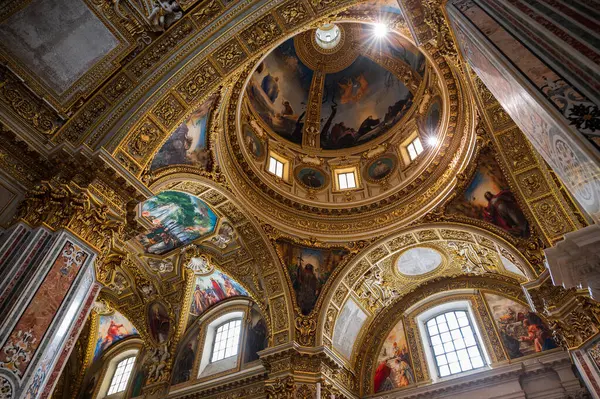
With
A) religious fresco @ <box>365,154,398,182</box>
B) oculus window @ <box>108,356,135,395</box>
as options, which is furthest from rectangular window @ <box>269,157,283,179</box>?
oculus window @ <box>108,356,135,395</box>

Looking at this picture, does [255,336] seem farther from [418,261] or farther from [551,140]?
[551,140]

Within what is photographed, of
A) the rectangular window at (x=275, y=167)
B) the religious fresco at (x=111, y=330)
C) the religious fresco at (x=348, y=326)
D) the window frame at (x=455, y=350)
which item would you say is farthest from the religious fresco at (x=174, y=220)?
the window frame at (x=455, y=350)

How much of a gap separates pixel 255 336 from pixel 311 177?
650 cm

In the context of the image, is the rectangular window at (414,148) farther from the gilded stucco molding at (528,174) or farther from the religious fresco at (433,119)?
the gilded stucco molding at (528,174)

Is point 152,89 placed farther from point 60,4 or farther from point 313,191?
point 313,191

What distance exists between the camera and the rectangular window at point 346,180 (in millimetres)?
15695

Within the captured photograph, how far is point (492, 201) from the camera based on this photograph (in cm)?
1130

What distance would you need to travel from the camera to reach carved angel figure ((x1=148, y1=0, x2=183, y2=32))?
851cm

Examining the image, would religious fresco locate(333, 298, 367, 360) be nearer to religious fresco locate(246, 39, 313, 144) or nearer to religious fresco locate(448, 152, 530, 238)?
religious fresco locate(448, 152, 530, 238)

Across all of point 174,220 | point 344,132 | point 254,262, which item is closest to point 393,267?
point 254,262

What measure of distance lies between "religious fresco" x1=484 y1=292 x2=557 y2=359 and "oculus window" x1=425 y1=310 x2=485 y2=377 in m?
0.93

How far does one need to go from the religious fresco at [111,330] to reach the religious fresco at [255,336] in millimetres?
6302

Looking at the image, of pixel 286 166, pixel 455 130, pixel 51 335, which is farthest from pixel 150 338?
pixel 455 130

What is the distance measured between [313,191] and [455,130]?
5713 mm
